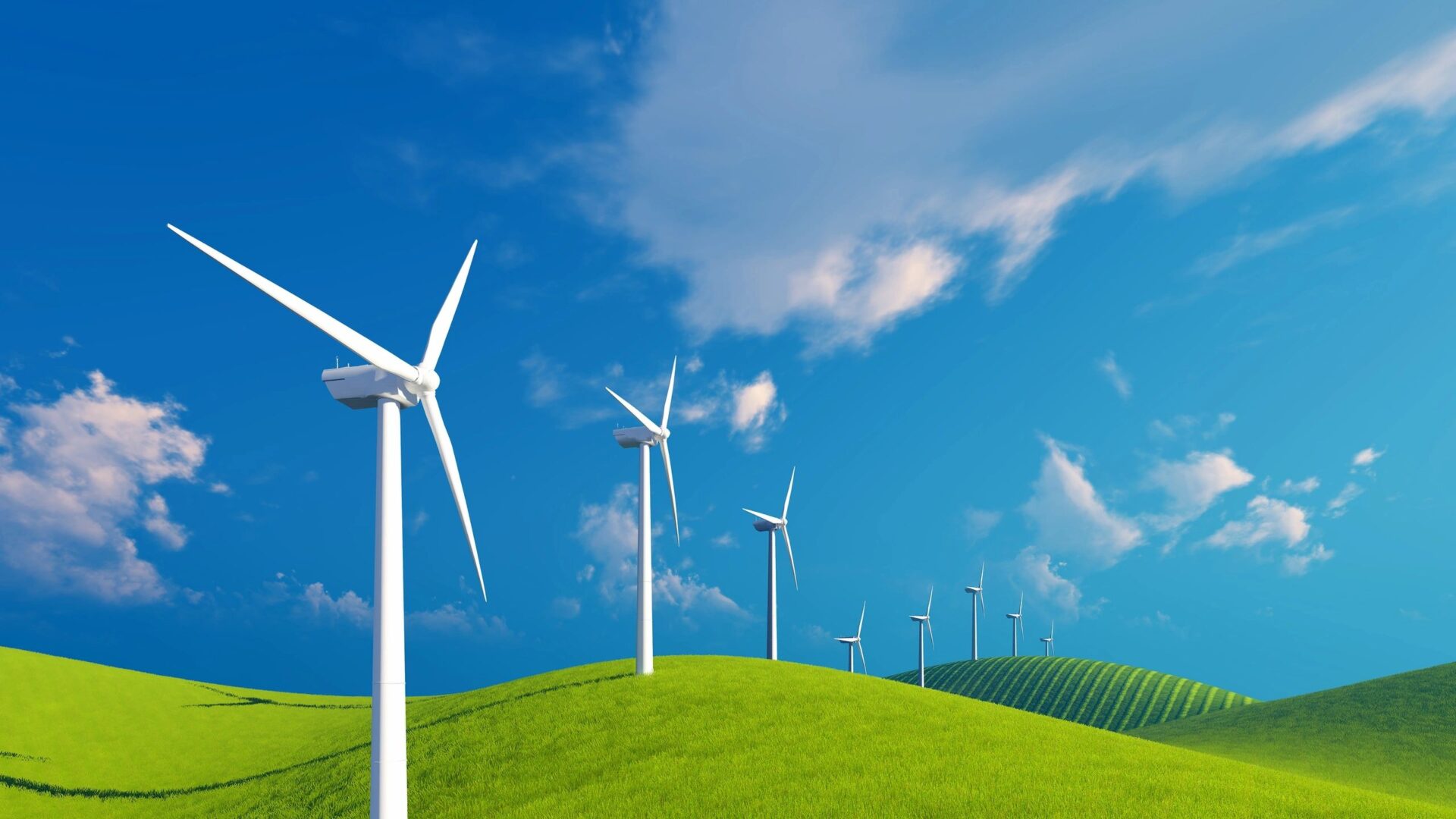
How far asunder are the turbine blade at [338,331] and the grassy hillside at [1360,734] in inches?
2014

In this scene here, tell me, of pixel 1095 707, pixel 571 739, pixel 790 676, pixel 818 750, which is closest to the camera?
pixel 818 750

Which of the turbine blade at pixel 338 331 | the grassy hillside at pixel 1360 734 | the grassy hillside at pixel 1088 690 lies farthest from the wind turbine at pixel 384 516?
the grassy hillside at pixel 1088 690

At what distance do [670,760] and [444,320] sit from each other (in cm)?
1873

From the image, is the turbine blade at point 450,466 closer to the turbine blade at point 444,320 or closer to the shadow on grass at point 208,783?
the turbine blade at point 444,320

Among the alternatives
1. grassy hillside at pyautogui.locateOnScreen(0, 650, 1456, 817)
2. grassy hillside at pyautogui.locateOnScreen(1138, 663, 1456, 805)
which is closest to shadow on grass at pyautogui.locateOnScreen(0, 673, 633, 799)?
grassy hillside at pyautogui.locateOnScreen(0, 650, 1456, 817)

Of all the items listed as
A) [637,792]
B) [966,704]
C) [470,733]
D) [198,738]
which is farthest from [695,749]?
[198,738]

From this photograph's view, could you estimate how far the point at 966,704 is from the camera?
145 feet

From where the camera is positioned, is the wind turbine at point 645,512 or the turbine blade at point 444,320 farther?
the wind turbine at point 645,512

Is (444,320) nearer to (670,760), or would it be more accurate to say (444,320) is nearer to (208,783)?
(670,760)

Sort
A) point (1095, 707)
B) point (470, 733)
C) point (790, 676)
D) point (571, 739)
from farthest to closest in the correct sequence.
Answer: point (1095, 707), point (790, 676), point (470, 733), point (571, 739)

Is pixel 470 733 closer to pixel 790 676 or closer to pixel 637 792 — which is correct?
pixel 637 792

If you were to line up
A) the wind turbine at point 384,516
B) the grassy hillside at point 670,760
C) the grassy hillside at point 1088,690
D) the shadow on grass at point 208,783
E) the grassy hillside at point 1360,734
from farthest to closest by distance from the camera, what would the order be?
the grassy hillside at point 1088,690
the grassy hillside at point 1360,734
the shadow on grass at point 208,783
the grassy hillside at point 670,760
the wind turbine at point 384,516

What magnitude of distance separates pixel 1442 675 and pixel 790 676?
5395cm

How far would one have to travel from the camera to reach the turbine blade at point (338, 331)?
25156 millimetres
